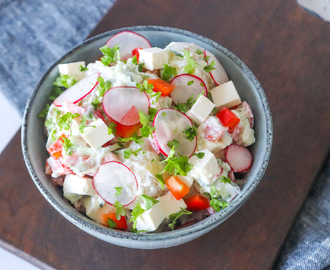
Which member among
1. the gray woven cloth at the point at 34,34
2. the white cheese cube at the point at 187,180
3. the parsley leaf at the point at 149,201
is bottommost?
the gray woven cloth at the point at 34,34

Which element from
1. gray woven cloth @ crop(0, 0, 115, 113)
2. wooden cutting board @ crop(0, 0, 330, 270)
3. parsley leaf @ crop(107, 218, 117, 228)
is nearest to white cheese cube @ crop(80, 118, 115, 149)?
parsley leaf @ crop(107, 218, 117, 228)

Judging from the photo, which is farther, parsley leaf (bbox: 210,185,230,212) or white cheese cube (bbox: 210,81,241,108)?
white cheese cube (bbox: 210,81,241,108)

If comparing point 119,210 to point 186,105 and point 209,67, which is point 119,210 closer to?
point 186,105

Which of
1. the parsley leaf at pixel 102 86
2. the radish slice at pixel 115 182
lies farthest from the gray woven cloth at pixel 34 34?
the radish slice at pixel 115 182

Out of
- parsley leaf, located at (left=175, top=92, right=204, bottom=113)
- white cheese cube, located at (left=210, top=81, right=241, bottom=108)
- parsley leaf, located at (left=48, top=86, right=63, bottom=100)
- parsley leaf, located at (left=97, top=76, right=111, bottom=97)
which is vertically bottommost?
parsley leaf, located at (left=48, top=86, right=63, bottom=100)

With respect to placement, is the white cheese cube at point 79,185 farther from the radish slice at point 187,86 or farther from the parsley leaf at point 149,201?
the radish slice at point 187,86

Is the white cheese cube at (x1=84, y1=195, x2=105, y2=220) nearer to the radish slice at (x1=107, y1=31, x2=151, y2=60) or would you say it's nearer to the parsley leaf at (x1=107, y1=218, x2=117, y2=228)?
the parsley leaf at (x1=107, y1=218, x2=117, y2=228)

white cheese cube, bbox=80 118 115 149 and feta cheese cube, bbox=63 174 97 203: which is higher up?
white cheese cube, bbox=80 118 115 149

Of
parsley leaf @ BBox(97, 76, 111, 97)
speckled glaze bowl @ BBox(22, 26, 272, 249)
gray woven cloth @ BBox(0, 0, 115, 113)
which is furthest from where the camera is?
gray woven cloth @ BBox(0, 0, 115, 113)
